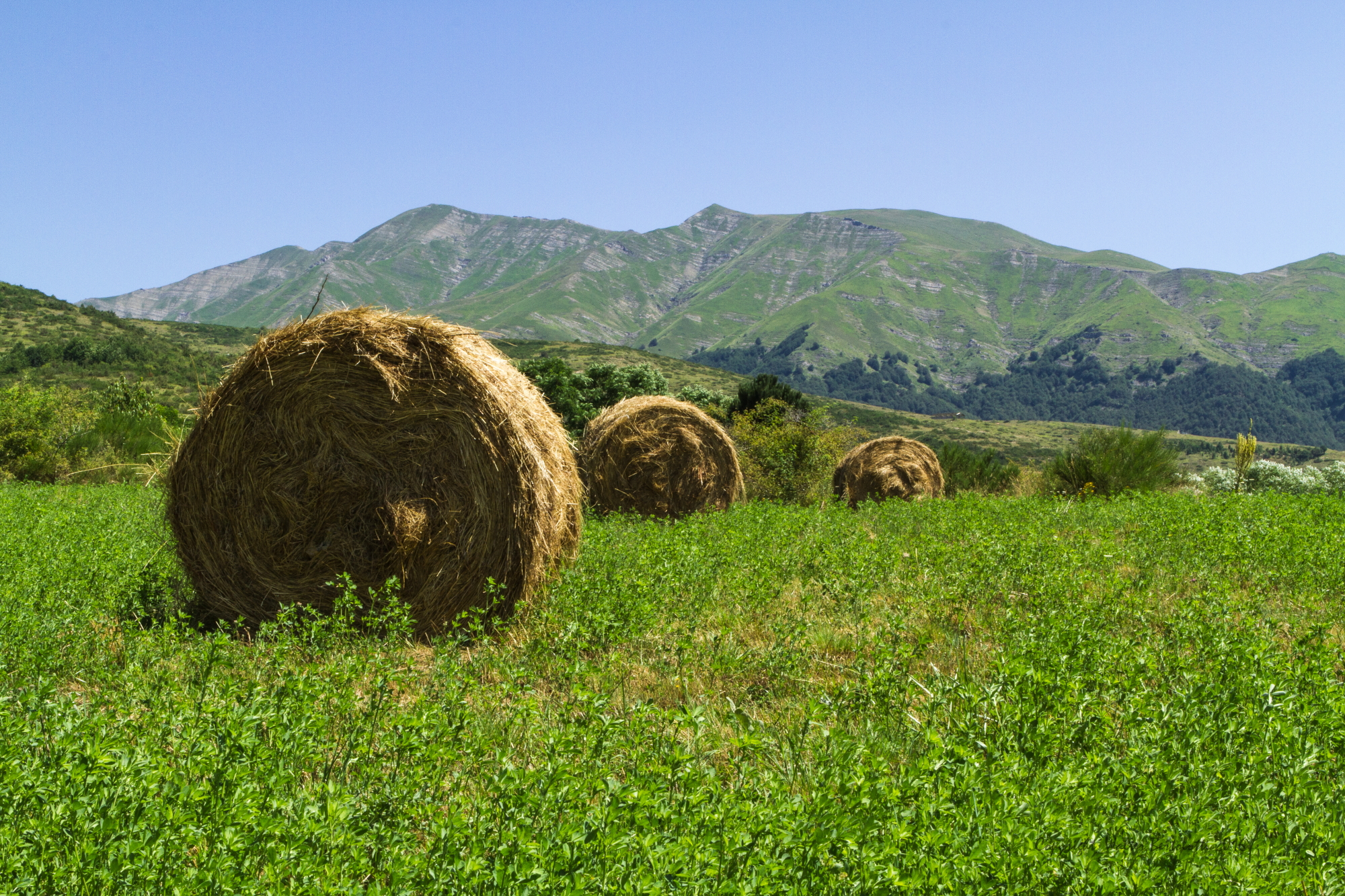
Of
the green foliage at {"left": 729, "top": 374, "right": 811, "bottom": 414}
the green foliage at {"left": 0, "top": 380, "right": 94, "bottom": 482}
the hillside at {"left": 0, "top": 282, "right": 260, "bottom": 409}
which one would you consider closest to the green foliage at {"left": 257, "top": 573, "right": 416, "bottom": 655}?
the green foliage at {"left": 0, "top": 380, "right": 94, "bottom": 482}

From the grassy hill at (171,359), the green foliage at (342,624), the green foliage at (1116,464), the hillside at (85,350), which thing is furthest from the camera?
the grassy hill at (171,359)

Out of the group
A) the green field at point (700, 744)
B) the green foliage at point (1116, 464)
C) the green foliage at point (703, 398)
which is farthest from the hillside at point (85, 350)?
the green field at point (700, 744)

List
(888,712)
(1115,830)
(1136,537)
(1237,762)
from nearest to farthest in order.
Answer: (1115,830) → (1237,762) → (888,712) → (1136,537)

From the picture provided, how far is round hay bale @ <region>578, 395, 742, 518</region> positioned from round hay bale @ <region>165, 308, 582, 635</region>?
6.87m

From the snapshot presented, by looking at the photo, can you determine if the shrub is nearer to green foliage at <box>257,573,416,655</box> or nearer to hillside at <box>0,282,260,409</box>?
green foliage at <box>257,573,416,655</box>

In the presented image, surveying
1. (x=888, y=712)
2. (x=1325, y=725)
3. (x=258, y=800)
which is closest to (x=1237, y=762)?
(x=1325, y=725)

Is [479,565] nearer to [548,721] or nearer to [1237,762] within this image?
[548,721]

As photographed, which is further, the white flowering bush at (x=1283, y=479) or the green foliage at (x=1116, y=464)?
the white flowering bush at (x=1283, y=479)

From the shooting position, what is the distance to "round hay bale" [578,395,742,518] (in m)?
13.9

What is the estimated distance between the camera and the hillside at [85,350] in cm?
3928

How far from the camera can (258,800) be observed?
2600mm

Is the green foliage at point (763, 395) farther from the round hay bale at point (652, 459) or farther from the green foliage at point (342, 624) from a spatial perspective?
the green foliage at point (342, 624)

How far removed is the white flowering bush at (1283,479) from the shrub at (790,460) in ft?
31.4

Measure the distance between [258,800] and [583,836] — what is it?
3.67ft
